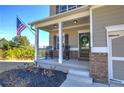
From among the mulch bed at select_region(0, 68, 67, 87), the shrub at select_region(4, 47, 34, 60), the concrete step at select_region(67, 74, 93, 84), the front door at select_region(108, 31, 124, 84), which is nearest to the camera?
the front door at select_region(108, 31, 124, 84)

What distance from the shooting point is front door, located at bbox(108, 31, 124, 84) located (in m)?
5.83

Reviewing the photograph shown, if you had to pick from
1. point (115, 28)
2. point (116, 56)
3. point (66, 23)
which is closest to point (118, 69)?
point (116, 56)

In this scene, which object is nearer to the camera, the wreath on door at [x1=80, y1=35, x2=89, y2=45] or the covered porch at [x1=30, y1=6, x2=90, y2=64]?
the covered porch at [x1=30, y1=6, x2=90, y2=64]

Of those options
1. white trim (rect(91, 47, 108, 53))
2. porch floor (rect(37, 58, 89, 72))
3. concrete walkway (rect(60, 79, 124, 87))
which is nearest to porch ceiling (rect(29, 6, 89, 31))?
white trim (rect(91, 47, 108, 53))

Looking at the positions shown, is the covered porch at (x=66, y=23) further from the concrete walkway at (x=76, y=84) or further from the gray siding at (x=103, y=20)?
the concrete walkway at (x=76, y=84)

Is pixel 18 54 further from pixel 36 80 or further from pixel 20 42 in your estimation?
pixel 36 80

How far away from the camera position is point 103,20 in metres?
6.20

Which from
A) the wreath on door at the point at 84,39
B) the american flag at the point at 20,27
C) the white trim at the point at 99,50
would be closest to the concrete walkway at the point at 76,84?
the white trim at the point at 99,50

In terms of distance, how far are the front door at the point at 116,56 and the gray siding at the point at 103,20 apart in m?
0.31

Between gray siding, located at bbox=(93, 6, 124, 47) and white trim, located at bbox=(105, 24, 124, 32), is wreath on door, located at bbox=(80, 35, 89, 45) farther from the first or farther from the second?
white trim, located at bbox=(105, 24, 124, 32)

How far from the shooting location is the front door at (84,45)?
10.4 meters

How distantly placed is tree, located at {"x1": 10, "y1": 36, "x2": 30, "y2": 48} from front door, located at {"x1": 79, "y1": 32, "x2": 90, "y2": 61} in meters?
12.4
